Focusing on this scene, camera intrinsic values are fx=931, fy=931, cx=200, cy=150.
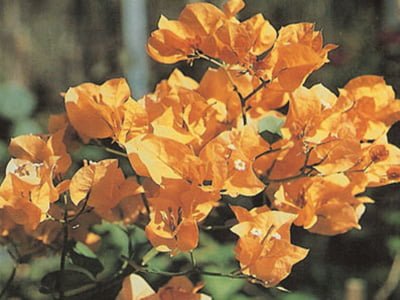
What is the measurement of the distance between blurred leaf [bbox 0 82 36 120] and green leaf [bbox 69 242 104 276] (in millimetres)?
859

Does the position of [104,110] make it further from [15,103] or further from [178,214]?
[15,103]

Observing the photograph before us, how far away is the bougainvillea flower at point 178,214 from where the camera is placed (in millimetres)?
680

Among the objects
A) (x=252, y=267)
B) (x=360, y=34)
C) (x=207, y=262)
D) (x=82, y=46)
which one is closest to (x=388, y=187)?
Answer: (x=207, y=262)

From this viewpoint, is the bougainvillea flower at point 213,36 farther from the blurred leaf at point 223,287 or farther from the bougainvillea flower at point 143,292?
the blurred leaf at point 223,287

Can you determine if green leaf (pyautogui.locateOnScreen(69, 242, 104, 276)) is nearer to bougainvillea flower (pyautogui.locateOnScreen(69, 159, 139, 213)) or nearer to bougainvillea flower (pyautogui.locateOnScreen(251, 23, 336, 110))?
bougainvillea flower (pyautogui.locateOnScreen(69, 159, 139, 213))

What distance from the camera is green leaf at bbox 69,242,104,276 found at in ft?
2.69

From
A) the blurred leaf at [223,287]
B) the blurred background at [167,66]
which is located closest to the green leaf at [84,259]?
the blurred leaf at [223,287]

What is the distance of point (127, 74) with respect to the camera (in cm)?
336

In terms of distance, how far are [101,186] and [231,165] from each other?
10 cm

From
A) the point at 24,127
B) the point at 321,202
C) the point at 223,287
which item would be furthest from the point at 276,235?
the point at 24,127

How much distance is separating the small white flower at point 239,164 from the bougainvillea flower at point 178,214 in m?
0.02

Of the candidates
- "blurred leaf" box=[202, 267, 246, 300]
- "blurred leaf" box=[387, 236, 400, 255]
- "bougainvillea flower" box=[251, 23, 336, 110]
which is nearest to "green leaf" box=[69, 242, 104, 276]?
"bougainvillea flower" box=[251, 23, 336, 110]

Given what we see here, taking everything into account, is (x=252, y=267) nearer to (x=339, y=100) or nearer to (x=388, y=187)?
(x=339, y=100)

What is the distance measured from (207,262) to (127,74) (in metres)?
2.20
